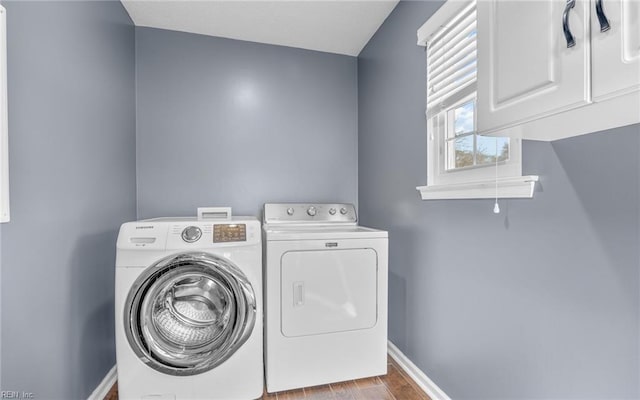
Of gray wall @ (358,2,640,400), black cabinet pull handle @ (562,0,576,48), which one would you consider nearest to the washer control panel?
gray wall @ (358,2,640,400)

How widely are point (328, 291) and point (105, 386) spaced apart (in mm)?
1416

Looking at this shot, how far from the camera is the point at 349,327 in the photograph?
1823 mm

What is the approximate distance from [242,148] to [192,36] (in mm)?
988

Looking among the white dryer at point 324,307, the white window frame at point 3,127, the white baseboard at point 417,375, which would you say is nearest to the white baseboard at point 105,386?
the white dryer at point 324,307

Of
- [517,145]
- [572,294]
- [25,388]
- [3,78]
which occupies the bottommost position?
[25,388]

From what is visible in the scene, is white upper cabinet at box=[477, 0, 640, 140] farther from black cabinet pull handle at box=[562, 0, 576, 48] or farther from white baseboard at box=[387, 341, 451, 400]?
white baseboard at box=[387, 341, 451, 400]

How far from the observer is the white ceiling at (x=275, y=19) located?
214 centimetres

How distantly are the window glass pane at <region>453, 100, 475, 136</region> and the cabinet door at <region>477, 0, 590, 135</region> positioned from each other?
67 cm

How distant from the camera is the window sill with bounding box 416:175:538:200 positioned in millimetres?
1139

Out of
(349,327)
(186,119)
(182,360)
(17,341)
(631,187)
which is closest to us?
(631,187)

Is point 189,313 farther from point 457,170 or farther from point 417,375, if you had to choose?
point 457,170

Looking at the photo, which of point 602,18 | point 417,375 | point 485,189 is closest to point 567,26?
point 602,18

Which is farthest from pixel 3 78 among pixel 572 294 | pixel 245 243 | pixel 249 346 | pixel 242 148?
pixel 572 294

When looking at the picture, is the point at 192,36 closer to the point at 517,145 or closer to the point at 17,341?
the point at 17,341
